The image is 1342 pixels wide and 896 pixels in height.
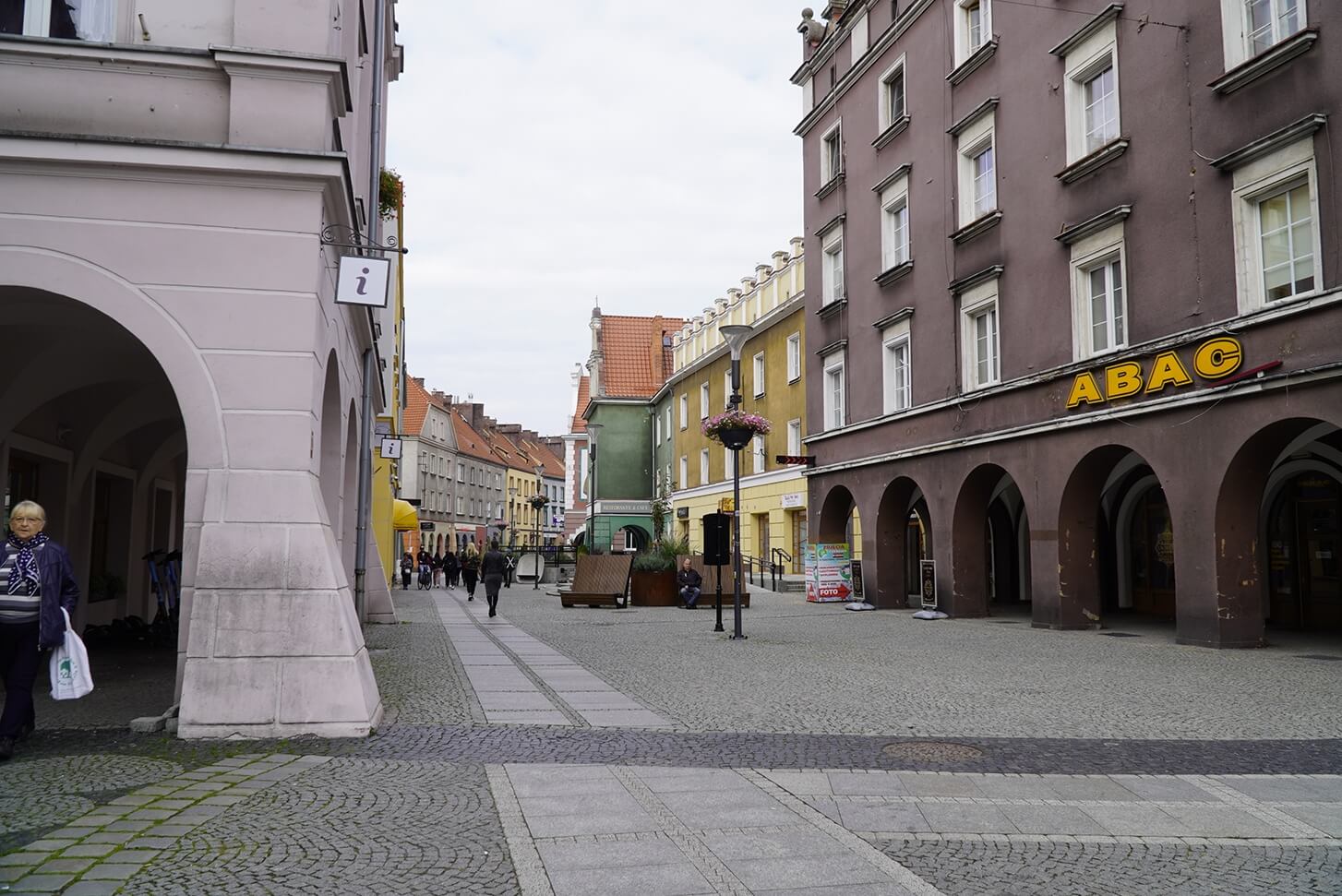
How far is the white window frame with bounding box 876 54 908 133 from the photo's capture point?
25953 millimetres

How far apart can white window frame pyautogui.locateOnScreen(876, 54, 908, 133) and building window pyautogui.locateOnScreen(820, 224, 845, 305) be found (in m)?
3.08

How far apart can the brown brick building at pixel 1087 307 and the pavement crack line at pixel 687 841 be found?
36.1 ft

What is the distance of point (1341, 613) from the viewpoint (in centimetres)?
1822

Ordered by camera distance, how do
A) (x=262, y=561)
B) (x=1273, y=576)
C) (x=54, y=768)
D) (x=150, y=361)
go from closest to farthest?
(x=54, y=768) → (x=262, y=561) → (x=150, y=361) → (x=1273, y=576)

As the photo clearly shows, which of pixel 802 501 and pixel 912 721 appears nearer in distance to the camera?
pixel 912 721

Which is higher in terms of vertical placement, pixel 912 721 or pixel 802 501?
pixel 802 501

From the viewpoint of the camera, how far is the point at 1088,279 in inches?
737

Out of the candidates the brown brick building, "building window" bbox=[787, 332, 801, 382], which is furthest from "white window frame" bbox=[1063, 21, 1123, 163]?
"building window" bbox=[787, 332, 801, 382]

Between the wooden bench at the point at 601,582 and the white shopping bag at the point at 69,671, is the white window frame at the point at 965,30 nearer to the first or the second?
the wooden bench at the point at 601,582

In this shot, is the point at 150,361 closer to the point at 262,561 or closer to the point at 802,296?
the point at 262,561

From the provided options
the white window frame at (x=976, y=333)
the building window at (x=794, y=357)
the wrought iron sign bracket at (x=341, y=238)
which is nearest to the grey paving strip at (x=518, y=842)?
the wrought iron sign bracket at (x=341, y=238)

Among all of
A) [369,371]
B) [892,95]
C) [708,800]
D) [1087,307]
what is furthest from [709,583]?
[708,800]

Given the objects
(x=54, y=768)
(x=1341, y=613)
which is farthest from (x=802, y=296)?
(x=54, y=768)

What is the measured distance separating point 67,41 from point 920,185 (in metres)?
19.2
